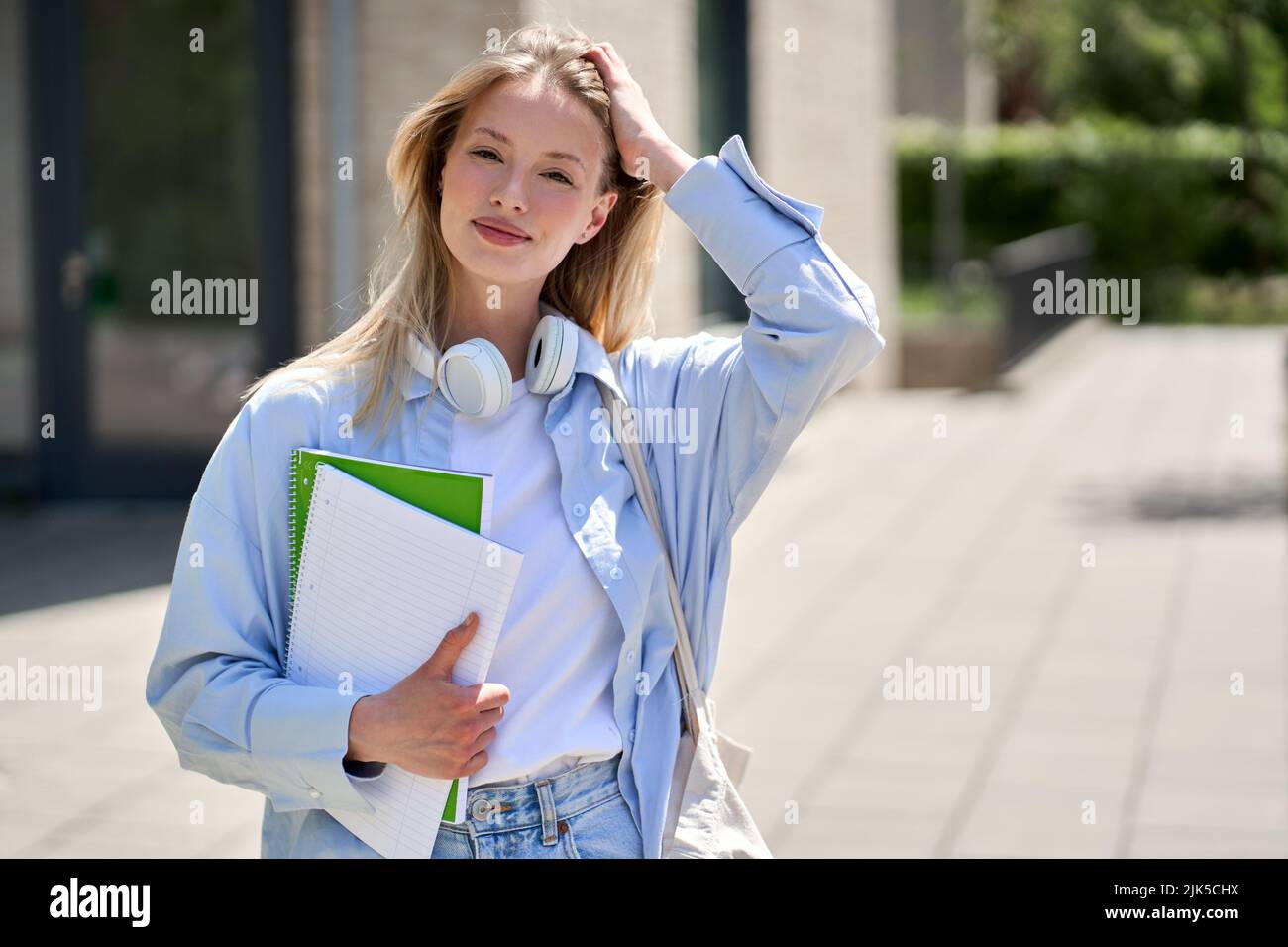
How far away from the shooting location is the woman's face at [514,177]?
2.25m

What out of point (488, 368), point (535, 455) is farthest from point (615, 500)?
point (488, 368)

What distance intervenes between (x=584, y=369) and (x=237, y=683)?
1.97 feet

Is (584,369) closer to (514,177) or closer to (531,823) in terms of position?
(514,177)

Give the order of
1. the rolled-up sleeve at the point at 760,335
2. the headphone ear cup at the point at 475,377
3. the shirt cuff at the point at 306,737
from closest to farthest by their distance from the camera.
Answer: the shirt cuff at the point at 306,737 → the headphone ear cup at the point at 475,377 → the rolled-up sleeve at the point at 760,335

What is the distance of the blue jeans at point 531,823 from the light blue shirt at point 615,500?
0.06 meters

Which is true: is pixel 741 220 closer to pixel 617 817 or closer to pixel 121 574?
pixel 617 817

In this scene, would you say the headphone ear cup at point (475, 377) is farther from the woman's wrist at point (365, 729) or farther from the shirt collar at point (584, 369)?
the woman's wrist at point (365, 729)

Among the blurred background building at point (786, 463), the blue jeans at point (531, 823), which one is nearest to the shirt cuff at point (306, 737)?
the blue jeans at point (531, 823)

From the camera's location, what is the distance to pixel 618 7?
10586 millimetres

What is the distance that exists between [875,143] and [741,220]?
1595 cm

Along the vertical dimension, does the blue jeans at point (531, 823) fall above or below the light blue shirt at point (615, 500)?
below

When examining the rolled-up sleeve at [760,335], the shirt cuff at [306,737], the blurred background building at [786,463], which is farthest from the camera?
the blurred background building at [786,463]

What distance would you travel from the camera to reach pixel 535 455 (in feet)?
7.48

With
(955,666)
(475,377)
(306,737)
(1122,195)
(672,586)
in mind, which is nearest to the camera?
(306,737)
